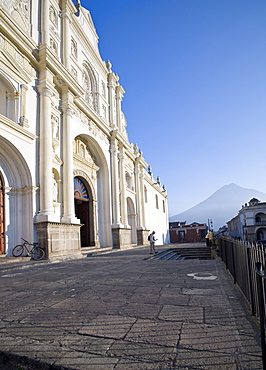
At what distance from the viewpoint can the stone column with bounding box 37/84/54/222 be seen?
32.3 ft

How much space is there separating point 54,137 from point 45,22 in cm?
517

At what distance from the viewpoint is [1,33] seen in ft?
30.0

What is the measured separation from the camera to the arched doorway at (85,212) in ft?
49.5

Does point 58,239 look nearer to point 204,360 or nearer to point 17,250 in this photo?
point 17,250

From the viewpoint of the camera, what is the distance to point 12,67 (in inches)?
369

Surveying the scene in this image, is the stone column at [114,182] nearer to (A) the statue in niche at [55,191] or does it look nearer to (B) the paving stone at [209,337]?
(A) the statue in niche at [55,191]

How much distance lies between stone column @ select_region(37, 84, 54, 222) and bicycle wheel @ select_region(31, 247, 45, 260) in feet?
3.45

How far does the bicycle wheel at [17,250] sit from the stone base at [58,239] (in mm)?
660

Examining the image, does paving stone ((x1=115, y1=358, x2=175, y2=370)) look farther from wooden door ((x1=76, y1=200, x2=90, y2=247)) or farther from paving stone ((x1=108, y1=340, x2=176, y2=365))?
wooden door ((x1=76, y1=200, x2=90, y2=247))

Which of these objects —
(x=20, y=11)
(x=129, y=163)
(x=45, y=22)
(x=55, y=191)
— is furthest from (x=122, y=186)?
(x=20, y=11)

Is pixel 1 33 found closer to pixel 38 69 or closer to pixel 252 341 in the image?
pixel 38 69

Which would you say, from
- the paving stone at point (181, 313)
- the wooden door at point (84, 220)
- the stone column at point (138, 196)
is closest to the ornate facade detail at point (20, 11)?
the wooden door at point (84, 220)

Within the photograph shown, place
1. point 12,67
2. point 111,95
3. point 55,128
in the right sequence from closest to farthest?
point 12,67
point 55,128
point 111,95

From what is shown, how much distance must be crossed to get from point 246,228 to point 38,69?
4247 cm
